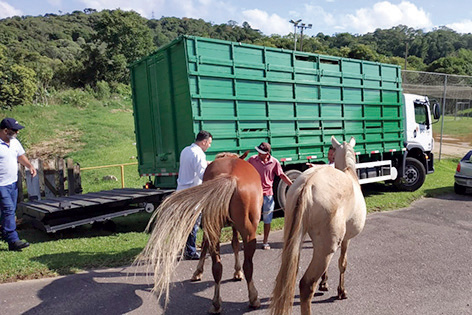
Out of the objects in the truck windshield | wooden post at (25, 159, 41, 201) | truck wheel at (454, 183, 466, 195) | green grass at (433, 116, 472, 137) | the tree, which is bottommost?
truck wheel at (454, 183, 466, 195)

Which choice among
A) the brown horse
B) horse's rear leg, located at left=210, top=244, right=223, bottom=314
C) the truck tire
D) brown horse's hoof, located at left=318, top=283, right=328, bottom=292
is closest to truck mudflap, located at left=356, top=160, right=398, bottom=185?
the truck tire

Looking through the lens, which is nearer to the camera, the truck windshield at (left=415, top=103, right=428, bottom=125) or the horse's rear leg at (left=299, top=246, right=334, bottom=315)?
the horse's rear leg at (left=299, top=246, right=334, bottom=315)

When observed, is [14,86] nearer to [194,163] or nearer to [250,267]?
[194,163]

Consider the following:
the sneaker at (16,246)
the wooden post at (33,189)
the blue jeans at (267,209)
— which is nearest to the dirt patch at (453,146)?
the blue jeans at (267,209)

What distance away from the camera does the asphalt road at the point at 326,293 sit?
3.51 meters

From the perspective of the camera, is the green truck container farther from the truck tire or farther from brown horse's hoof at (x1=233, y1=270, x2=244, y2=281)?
brown horse's hoof at (x1=233, y1=270, x2=244, y2=281)

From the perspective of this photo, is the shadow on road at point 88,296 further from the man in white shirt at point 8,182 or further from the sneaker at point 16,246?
the man in white shirt at point 8,182

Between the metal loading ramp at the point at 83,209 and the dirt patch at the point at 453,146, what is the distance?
15865 mm

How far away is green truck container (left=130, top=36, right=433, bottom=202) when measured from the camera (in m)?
6.15

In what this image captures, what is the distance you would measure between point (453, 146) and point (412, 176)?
13391 millimetres

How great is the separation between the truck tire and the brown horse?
8039mm

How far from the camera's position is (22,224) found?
6535mm

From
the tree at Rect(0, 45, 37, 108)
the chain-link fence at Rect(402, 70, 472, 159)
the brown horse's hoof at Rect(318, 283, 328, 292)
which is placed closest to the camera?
the brown horse's hoof at Rect(318, 283, 328, 292)

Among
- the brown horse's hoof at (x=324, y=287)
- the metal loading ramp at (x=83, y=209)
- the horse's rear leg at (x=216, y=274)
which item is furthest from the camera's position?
the metal loading ramp at (x=83, y=209)
